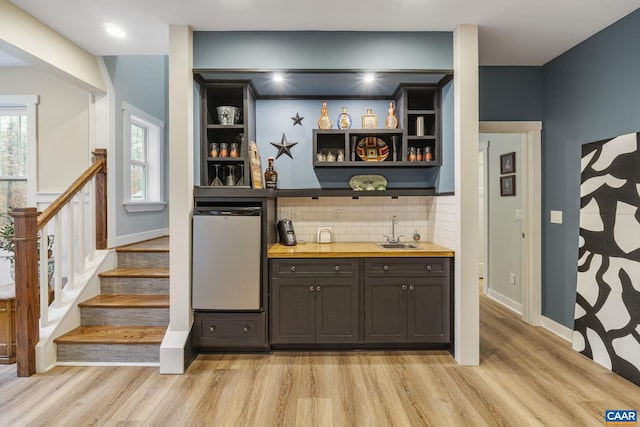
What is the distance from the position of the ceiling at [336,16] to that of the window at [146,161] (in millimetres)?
1579

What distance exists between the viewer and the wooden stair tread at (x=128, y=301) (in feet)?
10.3

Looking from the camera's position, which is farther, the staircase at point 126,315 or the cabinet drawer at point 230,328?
the cabinet drawer at point 230,328

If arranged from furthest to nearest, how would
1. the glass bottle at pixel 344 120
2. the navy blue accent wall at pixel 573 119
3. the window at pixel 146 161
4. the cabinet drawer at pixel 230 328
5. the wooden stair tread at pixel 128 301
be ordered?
the window at pixel 146 161 → the glass bottle at pixel 344 120 → the wooden stair tread at pixel 128 301 → the cabinet drawer at pixel 230 328 → the navy blue accent wall at pixel 573 119

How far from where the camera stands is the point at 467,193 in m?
2.91

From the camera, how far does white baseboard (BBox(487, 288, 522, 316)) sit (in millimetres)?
4234

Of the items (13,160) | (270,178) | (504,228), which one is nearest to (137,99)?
(13,160)

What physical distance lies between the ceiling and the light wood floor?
2708 millimetres

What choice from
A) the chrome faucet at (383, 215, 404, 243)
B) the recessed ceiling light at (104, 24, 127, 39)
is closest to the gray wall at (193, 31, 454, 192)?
the recessed ceiling light at (104, 24, 127, 39)

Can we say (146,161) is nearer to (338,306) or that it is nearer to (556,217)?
(338,306)

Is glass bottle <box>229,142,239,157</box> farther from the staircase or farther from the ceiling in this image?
the staircase

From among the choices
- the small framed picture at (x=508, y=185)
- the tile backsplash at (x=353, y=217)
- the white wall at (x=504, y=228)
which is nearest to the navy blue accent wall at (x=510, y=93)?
the white wall at (x=504, y=228)

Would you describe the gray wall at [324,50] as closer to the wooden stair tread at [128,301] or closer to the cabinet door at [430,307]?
the cabinet door at [430,307]

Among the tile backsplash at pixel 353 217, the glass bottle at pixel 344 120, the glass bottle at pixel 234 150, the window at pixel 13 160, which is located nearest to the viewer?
the glass bottle at pixel 234 150

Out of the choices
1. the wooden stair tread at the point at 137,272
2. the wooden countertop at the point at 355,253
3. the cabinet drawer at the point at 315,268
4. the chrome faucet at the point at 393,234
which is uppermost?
the chrome faucet at the point at 393,234
